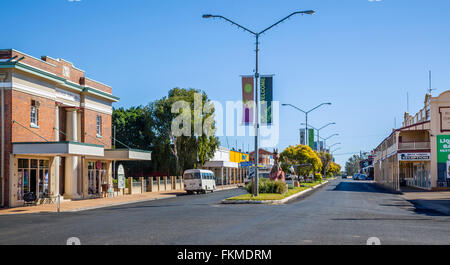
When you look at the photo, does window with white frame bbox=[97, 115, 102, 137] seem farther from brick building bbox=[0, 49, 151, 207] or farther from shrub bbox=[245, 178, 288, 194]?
shrub bbox=[245, 178, 288, 194]

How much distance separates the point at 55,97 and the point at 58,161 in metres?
4.26

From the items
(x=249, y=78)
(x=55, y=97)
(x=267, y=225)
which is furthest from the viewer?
(x=55, y=97)

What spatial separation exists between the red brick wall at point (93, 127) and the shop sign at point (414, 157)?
2812 centimetres

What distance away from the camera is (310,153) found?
70125 millimetres

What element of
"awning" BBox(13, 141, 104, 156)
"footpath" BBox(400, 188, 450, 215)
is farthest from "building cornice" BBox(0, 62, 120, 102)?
"footpath" BBox(400, 188, 450, 215)

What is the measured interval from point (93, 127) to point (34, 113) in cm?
813

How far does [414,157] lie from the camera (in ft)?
159

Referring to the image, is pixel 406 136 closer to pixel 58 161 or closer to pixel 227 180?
pixel 227 180

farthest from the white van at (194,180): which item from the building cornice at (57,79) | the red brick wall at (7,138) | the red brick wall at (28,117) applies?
the red brick wall at (7,138)

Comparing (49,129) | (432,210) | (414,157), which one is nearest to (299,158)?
(414,157)

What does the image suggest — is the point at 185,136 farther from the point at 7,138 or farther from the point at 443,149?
the point at 7,138

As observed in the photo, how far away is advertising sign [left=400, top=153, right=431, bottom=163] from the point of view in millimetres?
47906

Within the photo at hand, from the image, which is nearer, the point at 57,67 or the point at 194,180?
the point at 57,67
